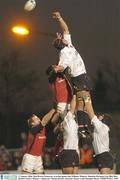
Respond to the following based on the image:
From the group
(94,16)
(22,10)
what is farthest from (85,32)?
(22,10)

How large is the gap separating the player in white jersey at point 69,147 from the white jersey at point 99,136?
0.84 feet

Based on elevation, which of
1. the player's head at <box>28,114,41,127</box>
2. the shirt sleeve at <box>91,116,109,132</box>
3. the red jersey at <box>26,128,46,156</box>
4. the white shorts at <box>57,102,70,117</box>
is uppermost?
the white shorts at <box>57,102,70,117</box>

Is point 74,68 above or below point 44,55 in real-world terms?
below

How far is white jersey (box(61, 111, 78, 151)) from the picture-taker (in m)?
9.67

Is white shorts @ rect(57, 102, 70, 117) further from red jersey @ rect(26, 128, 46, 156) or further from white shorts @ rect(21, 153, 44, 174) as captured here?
white shorts @ rect(21, 153, 44, 174)

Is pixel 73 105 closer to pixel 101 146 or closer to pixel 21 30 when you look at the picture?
pixel 101 146

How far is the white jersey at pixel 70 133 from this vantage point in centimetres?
967

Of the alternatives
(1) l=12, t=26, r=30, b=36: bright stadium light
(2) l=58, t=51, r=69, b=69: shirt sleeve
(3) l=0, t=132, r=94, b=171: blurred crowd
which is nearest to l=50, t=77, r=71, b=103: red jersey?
(2) l=58, t=51, r=69, b=69: shirt sleeve

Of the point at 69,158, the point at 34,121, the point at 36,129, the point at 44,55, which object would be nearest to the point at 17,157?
the point at 44,55

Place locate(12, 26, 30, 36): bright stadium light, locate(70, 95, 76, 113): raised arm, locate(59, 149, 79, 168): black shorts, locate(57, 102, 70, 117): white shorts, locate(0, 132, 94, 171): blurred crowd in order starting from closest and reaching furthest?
locate(59, 149, 79, 168): black shorts → locate(70, 95, 76, 113): raised arm → locate(57, 102, 70, 117): white shorts → locate(0, 132, 94, 171): blurred crowd → locate(12, 26, 30, 36): bright stadium light

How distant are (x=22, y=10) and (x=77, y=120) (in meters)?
3.41

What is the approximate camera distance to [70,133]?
9719mm

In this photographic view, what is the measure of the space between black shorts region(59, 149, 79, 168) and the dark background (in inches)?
117

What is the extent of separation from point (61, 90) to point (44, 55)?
2736mm
